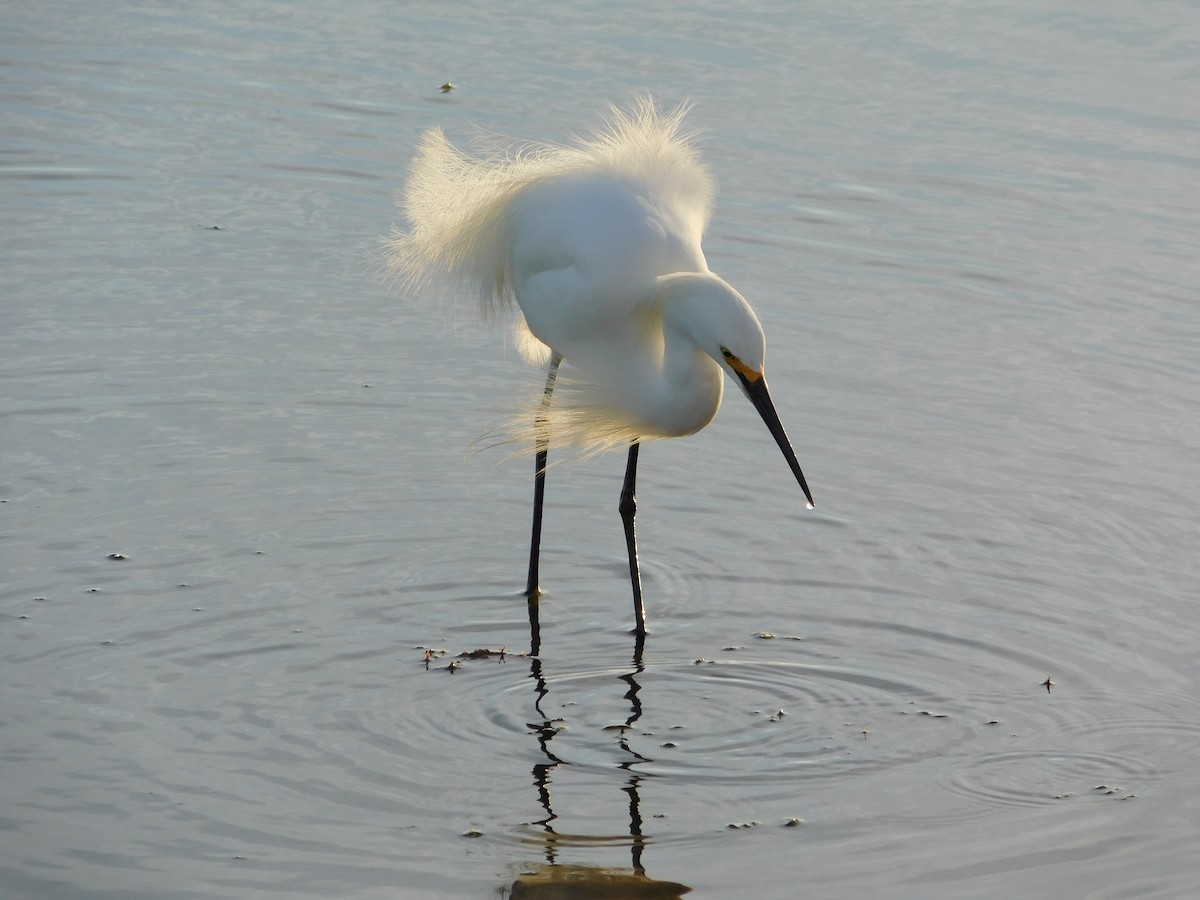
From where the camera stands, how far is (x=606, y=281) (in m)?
5.18

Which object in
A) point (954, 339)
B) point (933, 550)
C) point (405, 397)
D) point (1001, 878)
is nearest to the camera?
point (1001, 878)

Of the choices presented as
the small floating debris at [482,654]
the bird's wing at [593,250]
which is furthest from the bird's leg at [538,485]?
the small floating debris at [482,654]

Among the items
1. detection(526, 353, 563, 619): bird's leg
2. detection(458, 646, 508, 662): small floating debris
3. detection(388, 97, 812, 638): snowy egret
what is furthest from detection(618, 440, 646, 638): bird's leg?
detection(458, 646, 508, 662): small floating debris

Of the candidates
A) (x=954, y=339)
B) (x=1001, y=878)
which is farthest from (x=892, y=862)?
(x=954, y=339)

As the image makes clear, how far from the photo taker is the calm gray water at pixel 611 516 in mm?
4023

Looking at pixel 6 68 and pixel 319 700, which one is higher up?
pixel 6 68

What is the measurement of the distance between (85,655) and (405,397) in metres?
2.22

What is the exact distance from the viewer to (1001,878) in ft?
12.6

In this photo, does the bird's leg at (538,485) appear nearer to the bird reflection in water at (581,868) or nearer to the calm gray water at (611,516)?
the calm gray water at (611,516)

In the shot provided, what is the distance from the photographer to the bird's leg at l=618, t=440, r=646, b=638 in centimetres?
516

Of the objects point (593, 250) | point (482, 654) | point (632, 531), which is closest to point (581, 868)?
point (482, 654)

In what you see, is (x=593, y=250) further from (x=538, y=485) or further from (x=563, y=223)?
(x=538, y=485)

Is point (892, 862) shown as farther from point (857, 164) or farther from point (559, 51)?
point (559, 51)

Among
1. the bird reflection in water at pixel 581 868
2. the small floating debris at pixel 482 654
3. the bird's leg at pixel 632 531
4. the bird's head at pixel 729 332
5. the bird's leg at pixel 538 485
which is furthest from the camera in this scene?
the bird's leg at pixel 538 485
